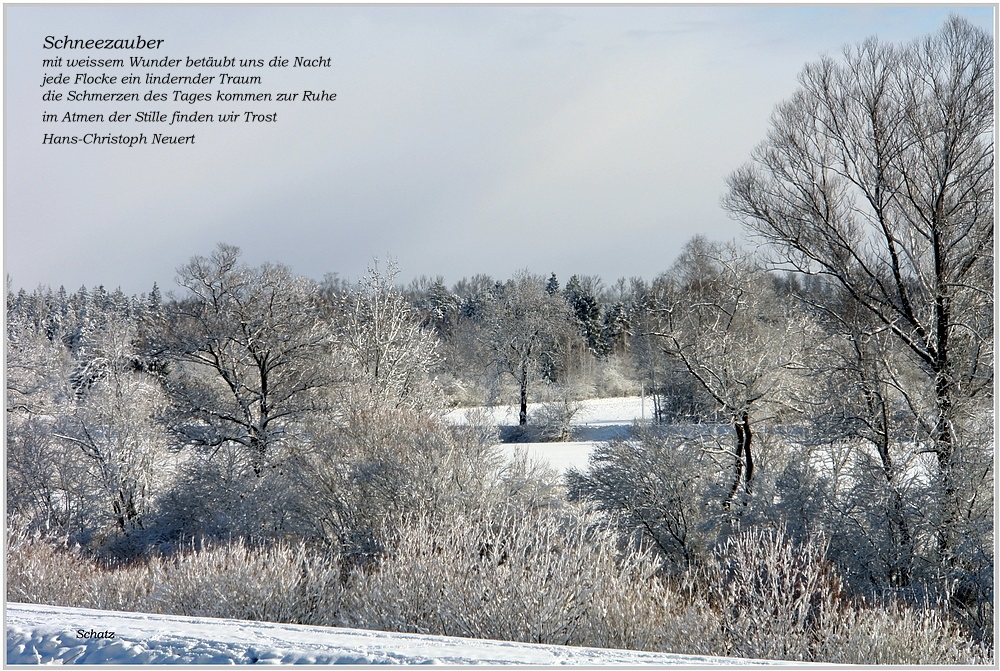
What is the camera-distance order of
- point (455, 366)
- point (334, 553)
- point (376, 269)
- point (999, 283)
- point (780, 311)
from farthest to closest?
point (455, 366), point (376, 269), point (780, 311), point (334, 553), point (999, 283)

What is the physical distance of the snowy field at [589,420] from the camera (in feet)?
91.5

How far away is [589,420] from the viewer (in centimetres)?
3644

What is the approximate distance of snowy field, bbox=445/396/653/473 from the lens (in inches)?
1098

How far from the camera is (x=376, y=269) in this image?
2266 centimetres

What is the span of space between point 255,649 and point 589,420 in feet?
108

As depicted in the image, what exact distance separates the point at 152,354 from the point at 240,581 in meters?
12.2

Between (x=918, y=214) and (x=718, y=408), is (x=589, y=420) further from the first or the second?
(x=918, y=214)

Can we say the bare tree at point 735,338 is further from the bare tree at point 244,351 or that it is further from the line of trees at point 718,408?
the bare tree at point 244,351

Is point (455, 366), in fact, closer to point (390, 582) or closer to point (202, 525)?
point (202, 525)

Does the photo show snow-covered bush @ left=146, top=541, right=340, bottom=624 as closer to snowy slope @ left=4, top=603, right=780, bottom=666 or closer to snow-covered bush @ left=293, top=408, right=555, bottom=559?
snowy slope @ left=4, top=603, right=780, bottom=666

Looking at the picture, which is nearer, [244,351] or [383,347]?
[244,351]

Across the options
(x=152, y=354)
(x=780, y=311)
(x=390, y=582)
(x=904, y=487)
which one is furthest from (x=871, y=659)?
(x=152, y=354)

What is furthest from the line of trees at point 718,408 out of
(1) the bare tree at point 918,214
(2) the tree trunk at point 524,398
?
(2) the tree trunk at point 524,398

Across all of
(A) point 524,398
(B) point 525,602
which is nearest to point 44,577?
(B) point 525,602
